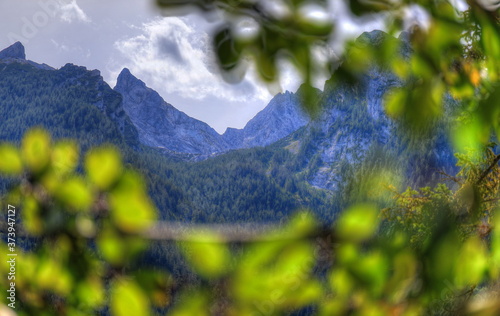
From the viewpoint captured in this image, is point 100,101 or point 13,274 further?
point 100,101

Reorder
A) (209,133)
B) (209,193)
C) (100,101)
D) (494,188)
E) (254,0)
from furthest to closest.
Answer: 1. (209,133)
2. (100,101)
3. (209,193)
4. (494,188)
5. (254,0)

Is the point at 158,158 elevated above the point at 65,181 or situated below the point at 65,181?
below

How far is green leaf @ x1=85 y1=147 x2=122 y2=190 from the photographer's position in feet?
1.42

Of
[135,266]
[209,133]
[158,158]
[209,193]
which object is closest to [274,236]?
[135,266]

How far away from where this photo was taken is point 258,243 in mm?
370

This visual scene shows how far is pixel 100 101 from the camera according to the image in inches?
3770

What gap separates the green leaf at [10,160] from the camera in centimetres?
49

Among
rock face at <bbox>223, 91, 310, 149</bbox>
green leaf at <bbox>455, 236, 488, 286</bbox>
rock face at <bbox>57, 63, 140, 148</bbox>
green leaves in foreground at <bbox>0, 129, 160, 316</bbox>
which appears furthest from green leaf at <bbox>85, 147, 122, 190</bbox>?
rock face at <bbox>223, 91, 310, 149</bbox>

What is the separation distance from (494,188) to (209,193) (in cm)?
8791

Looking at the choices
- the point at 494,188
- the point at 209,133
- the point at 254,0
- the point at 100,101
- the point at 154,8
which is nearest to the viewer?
the point at 154,8

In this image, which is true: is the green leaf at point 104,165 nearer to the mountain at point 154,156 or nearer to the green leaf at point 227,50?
the green leaf at point 227,50

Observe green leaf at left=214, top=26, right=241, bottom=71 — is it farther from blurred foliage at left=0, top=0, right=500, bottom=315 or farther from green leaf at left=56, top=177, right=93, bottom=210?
green leaf at left=56, top=177, right=93, bottom=210

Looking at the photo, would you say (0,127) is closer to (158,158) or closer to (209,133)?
(158,158)

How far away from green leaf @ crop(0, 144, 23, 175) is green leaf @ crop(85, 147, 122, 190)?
128mm
